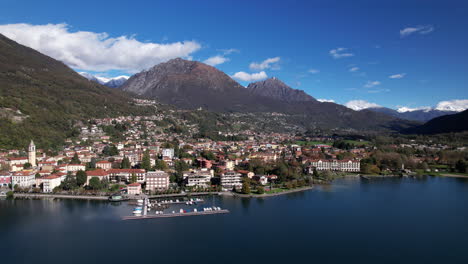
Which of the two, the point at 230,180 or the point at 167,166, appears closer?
the point at 230,180

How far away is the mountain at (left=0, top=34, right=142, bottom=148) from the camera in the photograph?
26.1 metres

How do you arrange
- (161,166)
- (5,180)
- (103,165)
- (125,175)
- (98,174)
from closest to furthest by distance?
(5,180)
(98,174)
(125,175)
(161,166)
(103,165)

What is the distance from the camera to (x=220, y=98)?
85688mm

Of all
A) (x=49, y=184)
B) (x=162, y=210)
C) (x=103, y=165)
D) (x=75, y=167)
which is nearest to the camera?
(x=162, y=210)

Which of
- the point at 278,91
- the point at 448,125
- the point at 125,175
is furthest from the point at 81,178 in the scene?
the point at 278,91

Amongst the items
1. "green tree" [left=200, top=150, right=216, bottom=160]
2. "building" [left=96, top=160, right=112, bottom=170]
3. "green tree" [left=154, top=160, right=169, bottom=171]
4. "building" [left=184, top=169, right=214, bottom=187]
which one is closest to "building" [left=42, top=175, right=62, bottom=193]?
"building" [left=96, top=160, right=112, bottom=170]

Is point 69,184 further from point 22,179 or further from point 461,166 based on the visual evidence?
point 461,166

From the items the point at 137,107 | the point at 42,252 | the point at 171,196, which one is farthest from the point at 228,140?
the point at 42,252

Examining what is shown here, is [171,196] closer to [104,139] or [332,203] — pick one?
[332,203]

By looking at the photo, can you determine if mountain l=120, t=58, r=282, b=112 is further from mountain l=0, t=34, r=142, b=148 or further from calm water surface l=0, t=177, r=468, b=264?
calm water surface l=0, t=177, r=468, b=264

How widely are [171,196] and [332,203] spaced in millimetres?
7642

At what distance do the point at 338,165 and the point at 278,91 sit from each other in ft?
304

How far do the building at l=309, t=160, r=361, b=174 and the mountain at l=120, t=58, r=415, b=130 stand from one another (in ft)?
163

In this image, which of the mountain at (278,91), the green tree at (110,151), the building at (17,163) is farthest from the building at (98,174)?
the mountain at (278,91)
